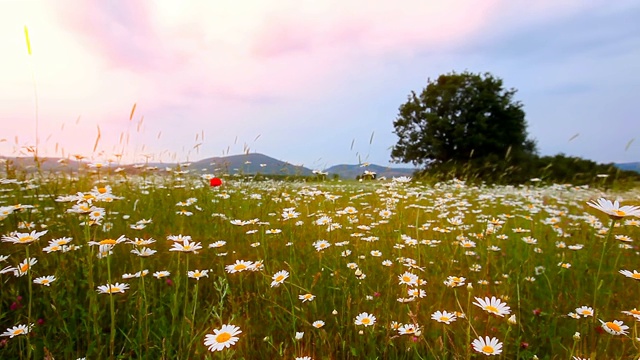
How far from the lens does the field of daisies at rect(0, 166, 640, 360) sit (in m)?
1.69

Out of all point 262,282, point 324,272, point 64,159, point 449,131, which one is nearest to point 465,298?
point 324,272

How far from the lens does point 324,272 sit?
261cm

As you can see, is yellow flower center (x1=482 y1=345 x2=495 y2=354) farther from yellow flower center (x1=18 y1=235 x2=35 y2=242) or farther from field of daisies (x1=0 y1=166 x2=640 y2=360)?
yellow flower center (x1=18 y1=235 x2=35 y2=242)

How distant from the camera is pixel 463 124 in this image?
2878cm

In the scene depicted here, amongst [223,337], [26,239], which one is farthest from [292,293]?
[26,239]

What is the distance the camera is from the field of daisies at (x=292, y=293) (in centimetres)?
169

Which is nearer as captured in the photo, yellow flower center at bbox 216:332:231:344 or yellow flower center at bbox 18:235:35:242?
yellow flower center at bbox 216:332:231:344

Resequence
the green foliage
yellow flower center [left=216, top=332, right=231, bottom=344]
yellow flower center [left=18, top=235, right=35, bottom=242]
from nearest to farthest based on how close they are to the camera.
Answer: yellow flower center [left=216, top=332, right=231, bottom=344]
yellow flower center [left=18, top=235, right=35, bottom=242]
the green foliage

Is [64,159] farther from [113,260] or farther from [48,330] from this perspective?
[48,330]

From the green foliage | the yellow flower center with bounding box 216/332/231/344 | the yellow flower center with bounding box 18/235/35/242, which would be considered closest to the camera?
the yellow flower center with bounding box 216/332/231/344

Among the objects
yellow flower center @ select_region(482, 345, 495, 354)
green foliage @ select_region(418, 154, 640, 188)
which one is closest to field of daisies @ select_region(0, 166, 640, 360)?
yellow flower center @ select_region(482, 345, 495, 354)

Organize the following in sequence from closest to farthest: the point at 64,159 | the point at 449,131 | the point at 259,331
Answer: the point at 259,331 → the point at 64,159 → the point at 449,131

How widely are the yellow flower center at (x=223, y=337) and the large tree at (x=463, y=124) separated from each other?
28.0 metres

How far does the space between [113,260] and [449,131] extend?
28.7m
